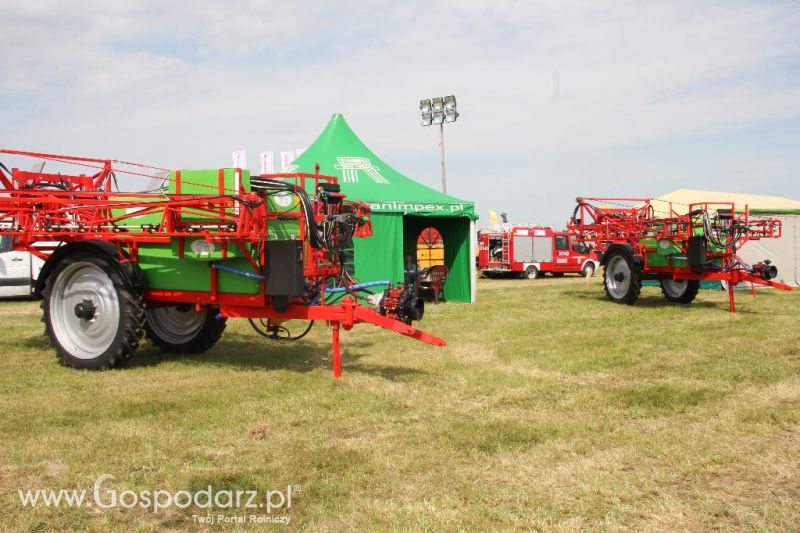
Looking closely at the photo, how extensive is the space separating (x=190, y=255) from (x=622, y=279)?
405 inches

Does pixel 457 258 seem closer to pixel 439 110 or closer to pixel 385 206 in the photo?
pixel 385 206

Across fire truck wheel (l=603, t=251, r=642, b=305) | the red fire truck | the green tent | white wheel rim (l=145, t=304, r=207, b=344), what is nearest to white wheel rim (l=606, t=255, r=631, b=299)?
fire truck wheel (l=603, t=251, r=642, b=305)

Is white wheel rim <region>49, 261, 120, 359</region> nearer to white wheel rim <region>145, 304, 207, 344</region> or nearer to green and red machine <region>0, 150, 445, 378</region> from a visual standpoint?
green and red machine <region>0, 150, 445, 378</region>

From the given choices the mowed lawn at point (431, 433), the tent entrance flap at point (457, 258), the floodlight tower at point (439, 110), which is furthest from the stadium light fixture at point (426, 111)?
the mowed lawn at point (431, 433)

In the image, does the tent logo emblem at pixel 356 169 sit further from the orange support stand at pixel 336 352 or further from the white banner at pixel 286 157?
the orange support stand at pixel 336 352

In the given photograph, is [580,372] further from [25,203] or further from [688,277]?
[688,277]

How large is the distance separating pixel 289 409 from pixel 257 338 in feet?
13.1

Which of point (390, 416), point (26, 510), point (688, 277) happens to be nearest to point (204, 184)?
point (390, 416)

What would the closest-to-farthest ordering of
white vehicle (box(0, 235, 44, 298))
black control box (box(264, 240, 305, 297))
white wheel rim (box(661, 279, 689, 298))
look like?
black control box (box(264, 240, 305, 297))
white wheel rim (box(661, 279, 689, 298))
white vehicle (box(0, 235, 44, 298))

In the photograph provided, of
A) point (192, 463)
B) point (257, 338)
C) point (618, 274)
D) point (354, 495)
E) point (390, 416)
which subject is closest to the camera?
point (354, 495)

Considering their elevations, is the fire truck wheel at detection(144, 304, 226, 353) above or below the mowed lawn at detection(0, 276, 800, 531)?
above

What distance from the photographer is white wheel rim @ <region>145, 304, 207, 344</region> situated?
8.19m

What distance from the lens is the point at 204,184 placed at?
6.77m

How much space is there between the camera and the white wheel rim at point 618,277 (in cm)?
1450
